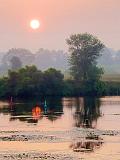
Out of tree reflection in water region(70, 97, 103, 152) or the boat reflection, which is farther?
the boat reflection

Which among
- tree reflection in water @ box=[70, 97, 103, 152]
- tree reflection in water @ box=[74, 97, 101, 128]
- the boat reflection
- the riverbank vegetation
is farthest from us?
the riverbank vegetation

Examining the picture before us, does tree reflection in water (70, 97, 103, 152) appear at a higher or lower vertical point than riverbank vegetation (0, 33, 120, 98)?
lower

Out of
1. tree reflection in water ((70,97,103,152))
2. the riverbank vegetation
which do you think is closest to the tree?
the riverbank vegetation

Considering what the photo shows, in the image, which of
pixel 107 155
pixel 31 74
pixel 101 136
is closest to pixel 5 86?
pixel 31 74

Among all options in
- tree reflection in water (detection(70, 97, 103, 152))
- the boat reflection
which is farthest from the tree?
the boat reflection

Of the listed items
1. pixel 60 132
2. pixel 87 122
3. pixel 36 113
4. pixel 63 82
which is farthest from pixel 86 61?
pixel 60 132

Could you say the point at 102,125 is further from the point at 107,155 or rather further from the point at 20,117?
the point at 107,155

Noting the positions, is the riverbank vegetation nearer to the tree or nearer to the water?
the tree

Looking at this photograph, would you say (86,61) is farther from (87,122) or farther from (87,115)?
(87,122)

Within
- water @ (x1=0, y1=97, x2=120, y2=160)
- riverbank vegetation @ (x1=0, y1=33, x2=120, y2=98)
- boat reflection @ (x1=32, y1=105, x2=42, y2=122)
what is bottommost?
Result: water @ (x1=0, y1=97, x2=120, y2=160)

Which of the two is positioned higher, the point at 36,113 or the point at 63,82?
the point at 63,82

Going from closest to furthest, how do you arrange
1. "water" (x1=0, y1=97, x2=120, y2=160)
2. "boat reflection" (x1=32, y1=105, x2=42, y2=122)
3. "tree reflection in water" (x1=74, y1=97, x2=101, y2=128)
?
"water" (x1=0, y1=97, x2=120, y2=160) < "tree reflection in water" (x1=74, y1=97, x2=101, y2=128) < "boat reflection" (x1=32, y1=105, x2=42, y2=122)

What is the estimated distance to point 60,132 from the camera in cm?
8600

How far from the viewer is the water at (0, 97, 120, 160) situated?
224 ft
